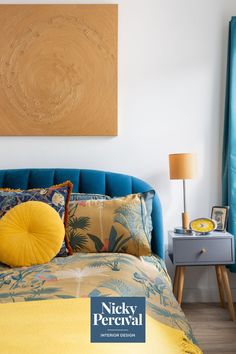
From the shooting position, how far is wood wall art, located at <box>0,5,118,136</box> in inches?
120

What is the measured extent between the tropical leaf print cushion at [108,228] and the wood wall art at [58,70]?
821mm

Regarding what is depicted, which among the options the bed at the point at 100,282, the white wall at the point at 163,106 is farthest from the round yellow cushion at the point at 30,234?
the white wall at the point at 163,106

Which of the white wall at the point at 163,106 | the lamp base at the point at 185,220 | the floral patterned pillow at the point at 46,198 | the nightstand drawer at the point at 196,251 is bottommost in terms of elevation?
the nightstand drawer at the point at 196,251

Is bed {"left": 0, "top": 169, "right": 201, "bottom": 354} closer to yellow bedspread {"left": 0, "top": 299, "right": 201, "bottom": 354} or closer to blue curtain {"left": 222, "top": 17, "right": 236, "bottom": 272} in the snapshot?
yellow bedspread {"left": 0, "top": 299, "right": 201, "bottom": 354}

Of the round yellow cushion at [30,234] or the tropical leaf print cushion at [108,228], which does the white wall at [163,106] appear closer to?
the tropical leaf print cushion at [108,228]

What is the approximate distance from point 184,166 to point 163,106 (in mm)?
560

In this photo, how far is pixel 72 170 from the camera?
295 centimetres

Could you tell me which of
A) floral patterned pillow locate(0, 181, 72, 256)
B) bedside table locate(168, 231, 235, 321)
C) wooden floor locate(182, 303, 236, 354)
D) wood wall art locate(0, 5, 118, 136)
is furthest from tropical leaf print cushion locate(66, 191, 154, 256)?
wood wall art locate(0, 5, 118, 136)

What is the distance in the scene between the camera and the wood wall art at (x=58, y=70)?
9.99 feet

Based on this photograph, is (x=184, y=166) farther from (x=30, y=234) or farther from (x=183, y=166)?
(x=30, y=234)

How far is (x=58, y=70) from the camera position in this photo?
305cm

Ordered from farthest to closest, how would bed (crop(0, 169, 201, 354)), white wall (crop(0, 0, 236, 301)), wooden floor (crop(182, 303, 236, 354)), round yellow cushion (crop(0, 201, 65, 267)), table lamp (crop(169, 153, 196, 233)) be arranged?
white wall (crop(0, 0, 236, 301)) < table lamp (crop(169, 153, 196, 233)) < wooden floor (crop(182, 303, 236, 354)) < round yellow cushion (crop(0, 201, 65, 267)) < bed (crop(0, 169, 201, 354))

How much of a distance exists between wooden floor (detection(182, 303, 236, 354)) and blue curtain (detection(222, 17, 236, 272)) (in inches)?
13.8

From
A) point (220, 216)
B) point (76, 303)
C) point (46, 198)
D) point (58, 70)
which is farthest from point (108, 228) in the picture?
point (58, 70)
